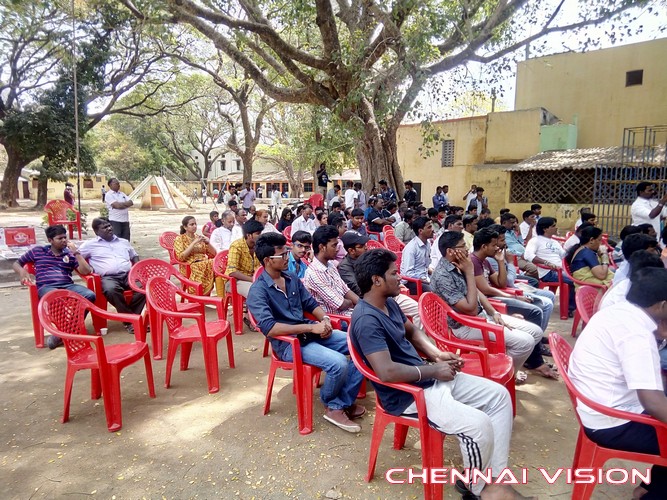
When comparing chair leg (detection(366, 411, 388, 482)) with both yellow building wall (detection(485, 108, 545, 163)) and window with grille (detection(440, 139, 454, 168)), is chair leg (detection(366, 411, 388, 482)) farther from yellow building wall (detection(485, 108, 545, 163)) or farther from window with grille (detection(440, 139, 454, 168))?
window with grille (detection(440, 139, 454, 168))

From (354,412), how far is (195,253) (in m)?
3.41

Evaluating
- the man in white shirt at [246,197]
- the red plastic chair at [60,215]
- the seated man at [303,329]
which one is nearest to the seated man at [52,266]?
the seated man at [303,329]

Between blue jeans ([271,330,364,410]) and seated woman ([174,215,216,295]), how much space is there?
2.71 m

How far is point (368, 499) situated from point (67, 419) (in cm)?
226

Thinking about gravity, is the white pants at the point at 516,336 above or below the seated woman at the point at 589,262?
below

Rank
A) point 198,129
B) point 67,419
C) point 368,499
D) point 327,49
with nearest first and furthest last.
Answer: point 368,499
point 67,419
point 327,49
point 198,129

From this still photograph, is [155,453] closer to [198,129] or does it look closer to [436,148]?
[436,148]

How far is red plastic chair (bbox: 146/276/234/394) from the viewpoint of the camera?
3.52 m

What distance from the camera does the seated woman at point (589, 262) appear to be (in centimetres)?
466

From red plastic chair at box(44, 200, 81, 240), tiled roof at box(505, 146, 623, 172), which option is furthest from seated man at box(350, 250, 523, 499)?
tiled roof at box(505, 146, 623, 172)

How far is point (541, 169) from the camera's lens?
49.9 ft

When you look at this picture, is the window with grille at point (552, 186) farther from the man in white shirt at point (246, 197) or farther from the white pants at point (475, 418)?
the white pants at point (475, 418)

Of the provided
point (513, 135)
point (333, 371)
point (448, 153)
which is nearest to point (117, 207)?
point (333, 371)

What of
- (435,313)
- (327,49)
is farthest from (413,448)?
(327,49)
